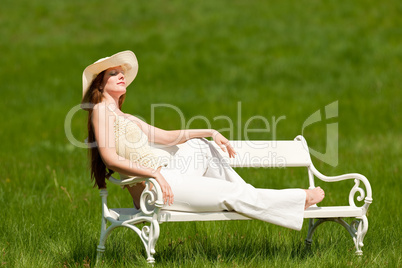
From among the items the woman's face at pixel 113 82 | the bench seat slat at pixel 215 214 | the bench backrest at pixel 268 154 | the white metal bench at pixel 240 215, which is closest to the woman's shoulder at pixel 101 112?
the woman's face at pixel 113 82

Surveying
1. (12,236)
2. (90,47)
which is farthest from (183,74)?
(12,236)

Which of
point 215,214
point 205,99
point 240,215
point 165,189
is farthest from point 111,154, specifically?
point 205,99

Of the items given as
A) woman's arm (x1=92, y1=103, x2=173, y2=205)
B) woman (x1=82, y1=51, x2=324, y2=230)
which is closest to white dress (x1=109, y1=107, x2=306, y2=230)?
woman (x1=82, y1=51, x2=324, y2=230)

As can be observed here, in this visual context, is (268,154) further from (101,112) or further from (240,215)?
(101,112)

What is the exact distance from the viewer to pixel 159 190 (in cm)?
374

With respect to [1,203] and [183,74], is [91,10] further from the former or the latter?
[1,203]

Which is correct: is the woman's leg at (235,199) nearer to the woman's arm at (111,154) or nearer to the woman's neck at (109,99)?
the woman's arm at (111,154)

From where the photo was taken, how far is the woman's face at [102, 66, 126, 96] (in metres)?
4.17

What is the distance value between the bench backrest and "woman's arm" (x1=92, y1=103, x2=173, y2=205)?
3.42ft

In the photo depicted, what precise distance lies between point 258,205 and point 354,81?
9272 mm

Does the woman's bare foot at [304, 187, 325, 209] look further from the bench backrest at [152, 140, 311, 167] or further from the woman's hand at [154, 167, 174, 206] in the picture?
the woman's hand at [154, 167, 174, 206]

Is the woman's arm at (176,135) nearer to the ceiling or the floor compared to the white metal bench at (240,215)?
nearer to the ceiling

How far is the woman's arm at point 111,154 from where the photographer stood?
3.84m

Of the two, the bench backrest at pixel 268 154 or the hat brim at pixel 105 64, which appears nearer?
the hat brim at pixel 105 64
